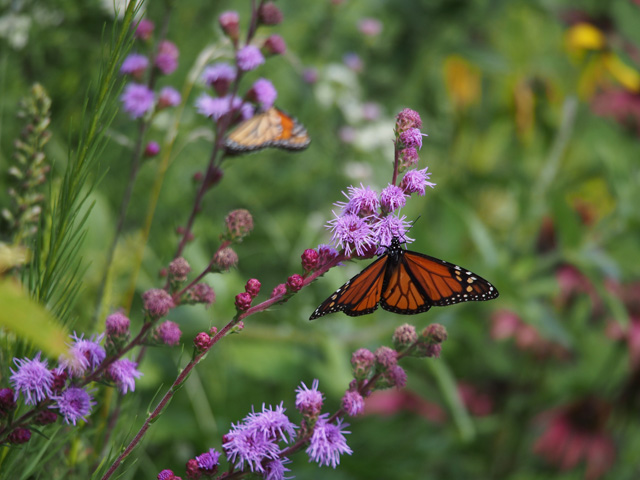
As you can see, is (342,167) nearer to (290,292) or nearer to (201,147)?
(201,147)

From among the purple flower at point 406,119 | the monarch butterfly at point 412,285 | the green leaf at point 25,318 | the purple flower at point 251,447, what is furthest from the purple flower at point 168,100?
the green leaf at point 25,318

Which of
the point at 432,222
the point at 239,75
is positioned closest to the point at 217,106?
the point at 239,75

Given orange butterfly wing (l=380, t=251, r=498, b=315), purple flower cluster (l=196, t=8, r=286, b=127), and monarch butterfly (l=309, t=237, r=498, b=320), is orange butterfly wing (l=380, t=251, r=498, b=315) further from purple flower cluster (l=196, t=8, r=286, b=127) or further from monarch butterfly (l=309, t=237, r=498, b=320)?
purple flower cluster (l=196, t=8, r=286, b=127)

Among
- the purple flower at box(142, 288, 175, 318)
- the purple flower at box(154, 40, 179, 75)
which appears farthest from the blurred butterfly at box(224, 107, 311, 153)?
the purple flower at box(142, 288, 175, 318)

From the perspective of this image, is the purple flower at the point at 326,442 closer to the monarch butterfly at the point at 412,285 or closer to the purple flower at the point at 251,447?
the purple flower at the point at 251,447

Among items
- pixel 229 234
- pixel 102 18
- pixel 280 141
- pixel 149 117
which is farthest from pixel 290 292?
pixel 102 18
